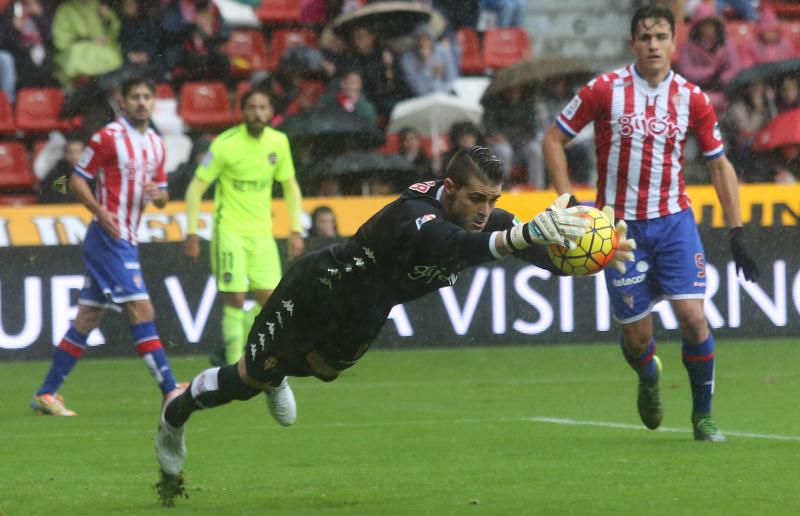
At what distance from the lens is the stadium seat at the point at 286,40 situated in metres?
19.7

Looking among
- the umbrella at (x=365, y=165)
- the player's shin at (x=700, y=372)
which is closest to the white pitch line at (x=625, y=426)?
the player's shin at (x=700, y=372)

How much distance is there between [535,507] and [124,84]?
17.1 feet

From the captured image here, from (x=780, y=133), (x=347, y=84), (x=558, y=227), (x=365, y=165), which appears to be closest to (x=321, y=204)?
(x=365, y=165)

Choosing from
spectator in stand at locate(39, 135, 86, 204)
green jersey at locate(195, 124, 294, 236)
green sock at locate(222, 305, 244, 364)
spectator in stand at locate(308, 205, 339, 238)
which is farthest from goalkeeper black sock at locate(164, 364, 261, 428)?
spectator in stand at locate(39, 135, 86, 204)

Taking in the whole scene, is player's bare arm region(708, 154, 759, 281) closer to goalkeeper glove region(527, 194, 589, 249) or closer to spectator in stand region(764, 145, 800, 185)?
goalkeeper glove region(527, 194, 589, 249)

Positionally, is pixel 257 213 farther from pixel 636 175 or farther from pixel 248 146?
pixel 636 175

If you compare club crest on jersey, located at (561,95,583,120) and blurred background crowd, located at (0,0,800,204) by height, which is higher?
club crest on jersey, located at (561,95,583,120)

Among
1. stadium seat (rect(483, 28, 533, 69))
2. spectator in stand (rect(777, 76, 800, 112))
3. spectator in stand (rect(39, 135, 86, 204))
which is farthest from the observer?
stadium seat (rect(483, 28, 533, 69))

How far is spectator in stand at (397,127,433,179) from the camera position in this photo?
16.8 metres

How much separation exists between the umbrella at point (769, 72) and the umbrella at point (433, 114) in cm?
311

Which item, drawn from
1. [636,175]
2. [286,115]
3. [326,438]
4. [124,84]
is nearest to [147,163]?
[124,84]

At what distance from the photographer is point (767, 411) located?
9.66 metres

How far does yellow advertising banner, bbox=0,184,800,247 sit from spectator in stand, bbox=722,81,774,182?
210cm

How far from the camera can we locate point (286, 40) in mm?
19797
